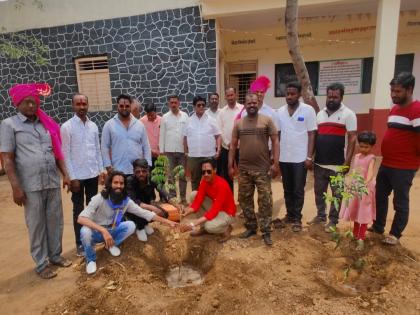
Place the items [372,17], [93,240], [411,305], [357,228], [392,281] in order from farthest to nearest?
[372,17]
[357,228]
[93,240]
[392,281]
[411,305]

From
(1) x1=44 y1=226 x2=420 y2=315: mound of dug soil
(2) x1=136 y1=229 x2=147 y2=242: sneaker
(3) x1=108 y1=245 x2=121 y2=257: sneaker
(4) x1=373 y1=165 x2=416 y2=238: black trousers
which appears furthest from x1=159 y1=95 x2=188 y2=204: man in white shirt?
(4) x1=373 y1=165 x2=416 y2=238: black trousers

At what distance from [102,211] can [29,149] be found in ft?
3.09

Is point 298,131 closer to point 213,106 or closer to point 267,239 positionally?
point 267,239

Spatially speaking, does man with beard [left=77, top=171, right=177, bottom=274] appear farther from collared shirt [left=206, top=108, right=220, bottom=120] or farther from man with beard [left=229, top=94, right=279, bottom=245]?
collared shirt [left=206, top=108, right=220, bottom=120]

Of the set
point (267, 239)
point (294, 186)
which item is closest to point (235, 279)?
point (267, 239)

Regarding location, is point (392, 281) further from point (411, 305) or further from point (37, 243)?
point (37, 243)

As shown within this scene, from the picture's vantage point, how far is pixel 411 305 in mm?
2533

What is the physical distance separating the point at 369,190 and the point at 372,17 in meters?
6.94

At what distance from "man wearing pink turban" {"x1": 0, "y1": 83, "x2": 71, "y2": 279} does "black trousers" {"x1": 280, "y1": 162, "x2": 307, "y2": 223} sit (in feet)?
8.44

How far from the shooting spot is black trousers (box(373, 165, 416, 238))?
3258 mm

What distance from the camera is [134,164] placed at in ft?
12.0

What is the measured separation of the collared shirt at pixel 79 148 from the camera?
10.8 ft

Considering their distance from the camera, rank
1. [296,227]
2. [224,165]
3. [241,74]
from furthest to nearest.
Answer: [241,74], [224,165], [296,227]

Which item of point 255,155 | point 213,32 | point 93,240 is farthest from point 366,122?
point 93,240
